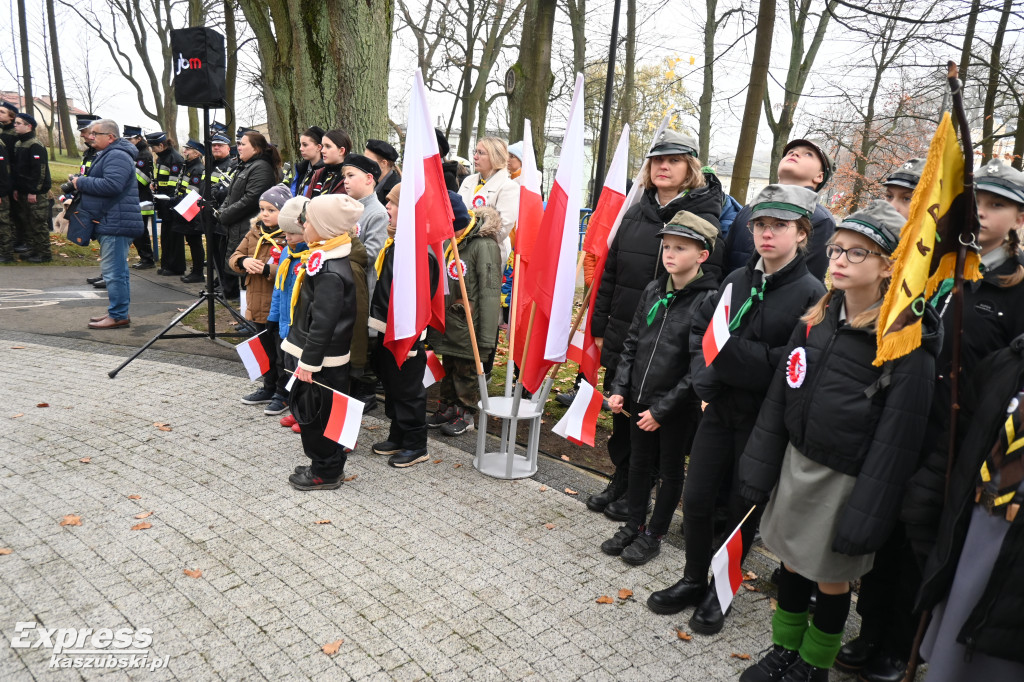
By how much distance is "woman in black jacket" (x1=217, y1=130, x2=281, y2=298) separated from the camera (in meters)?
7.34

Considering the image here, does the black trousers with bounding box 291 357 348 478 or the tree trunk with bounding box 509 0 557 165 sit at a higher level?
the tree trunk with bounding box 509 0 557 165

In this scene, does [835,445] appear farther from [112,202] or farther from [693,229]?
[112,202]

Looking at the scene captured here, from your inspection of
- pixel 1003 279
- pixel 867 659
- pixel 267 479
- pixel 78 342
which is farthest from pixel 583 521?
pixel 78 342

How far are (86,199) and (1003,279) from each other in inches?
332

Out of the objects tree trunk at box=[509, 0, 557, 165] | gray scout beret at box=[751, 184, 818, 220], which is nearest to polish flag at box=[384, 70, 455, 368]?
gray scout beret at box=[751, 184, 818, 220]

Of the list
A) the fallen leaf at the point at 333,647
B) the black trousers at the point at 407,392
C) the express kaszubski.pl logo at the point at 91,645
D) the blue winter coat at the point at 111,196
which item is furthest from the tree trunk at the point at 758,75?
the express kaszubski.pl logo at the point at 91,645

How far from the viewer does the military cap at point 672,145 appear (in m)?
4.16

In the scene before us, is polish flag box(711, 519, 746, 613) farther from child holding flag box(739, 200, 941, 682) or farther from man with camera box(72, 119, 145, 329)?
man with camera box(72, 119, 145, 329)

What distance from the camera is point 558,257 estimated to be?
4.68 metres

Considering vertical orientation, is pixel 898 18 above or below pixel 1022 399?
above

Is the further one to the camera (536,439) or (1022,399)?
(536,439)

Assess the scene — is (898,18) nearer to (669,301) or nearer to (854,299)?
(669,301)

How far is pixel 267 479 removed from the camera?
4.86m

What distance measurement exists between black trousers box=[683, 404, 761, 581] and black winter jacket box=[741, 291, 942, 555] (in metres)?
0.49
